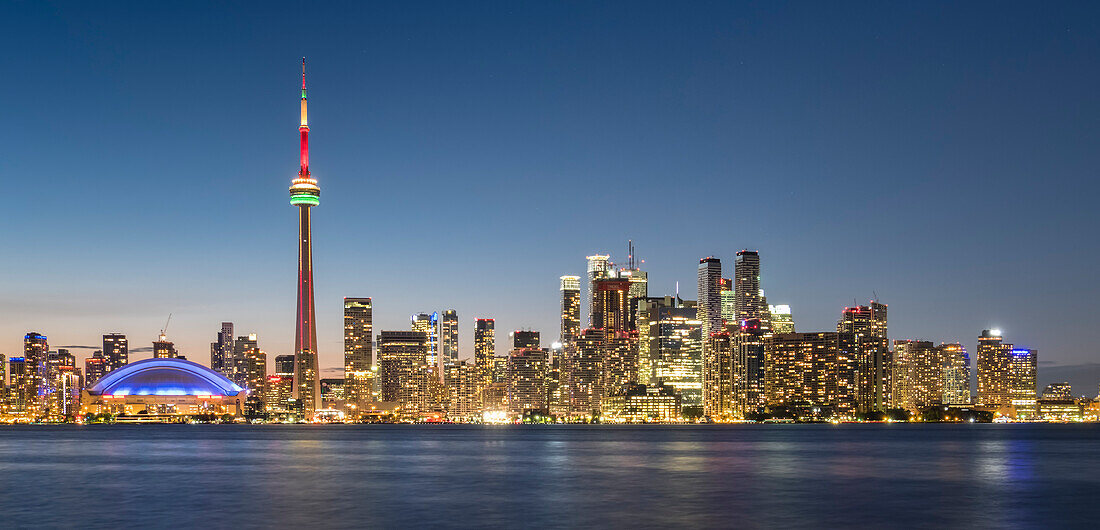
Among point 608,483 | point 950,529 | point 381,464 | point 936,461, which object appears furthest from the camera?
point 936,461

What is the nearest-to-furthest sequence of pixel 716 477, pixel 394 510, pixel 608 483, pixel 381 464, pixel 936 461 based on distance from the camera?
pixel 394 510, pixel 608 483, pixel 716 477, pixel 381 464, pixel 936 461

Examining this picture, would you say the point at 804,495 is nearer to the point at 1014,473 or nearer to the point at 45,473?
the point at 1014,473

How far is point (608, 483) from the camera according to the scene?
79.7m

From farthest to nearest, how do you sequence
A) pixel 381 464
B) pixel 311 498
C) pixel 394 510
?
1. pixel 381 464
2. pixel 311 498
3. pixel 394 510

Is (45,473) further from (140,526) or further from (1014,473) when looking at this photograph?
(1014,473)

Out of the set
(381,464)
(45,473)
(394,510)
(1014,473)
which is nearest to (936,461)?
(1014,473)

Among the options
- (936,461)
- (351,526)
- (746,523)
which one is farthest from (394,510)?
(936,461)

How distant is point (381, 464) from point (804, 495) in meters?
49.1

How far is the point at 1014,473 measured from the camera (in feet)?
312

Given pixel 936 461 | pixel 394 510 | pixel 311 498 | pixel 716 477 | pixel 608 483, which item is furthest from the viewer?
pixel 936 461

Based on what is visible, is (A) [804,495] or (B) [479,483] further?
(B) [479,483]

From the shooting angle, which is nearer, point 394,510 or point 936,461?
point 394,510

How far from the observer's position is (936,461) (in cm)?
11531

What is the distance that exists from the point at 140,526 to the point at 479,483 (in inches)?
1243
